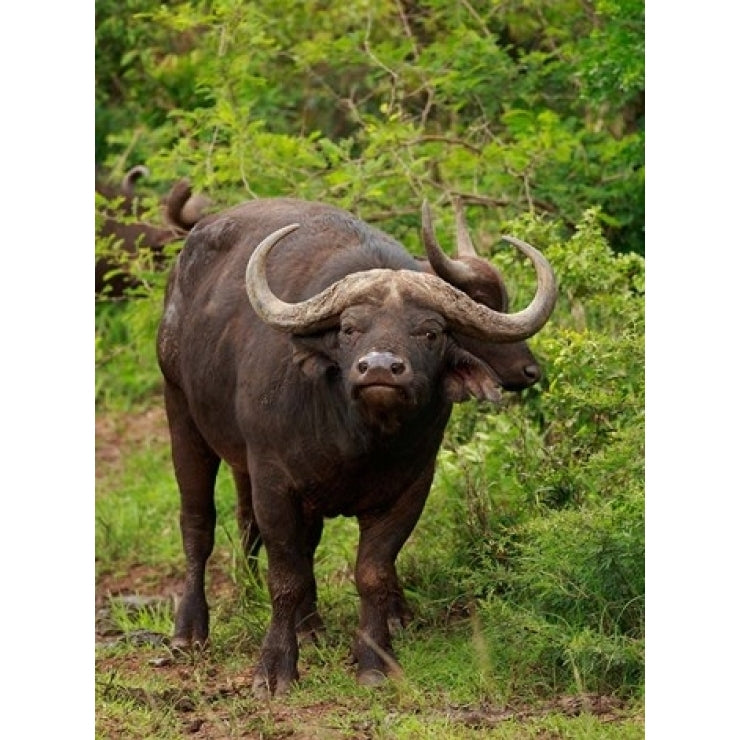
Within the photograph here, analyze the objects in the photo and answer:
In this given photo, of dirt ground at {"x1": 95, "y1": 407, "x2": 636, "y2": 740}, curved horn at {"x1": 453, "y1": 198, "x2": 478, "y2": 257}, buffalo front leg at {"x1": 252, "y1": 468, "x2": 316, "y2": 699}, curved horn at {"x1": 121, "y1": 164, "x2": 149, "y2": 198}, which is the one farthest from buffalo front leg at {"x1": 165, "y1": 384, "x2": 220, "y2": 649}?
curved horn at {"x1": 121, "y1": 164, "x2": 149, "y2": 198}

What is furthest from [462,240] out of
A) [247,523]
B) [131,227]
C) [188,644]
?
[131,227]

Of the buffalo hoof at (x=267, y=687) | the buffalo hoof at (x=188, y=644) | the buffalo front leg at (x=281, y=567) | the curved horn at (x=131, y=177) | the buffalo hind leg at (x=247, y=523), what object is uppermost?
the buffalo front leg at (x=281, y=567)

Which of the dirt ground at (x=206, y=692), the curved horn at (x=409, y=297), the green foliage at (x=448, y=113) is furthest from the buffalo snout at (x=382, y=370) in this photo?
the green foliage at (x=448, y=113)

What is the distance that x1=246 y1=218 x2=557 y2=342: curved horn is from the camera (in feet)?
21.2

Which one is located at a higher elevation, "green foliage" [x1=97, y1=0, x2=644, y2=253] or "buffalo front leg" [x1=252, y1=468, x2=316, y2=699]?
"green foliage" [x1=97, y1=0, x2=644, y2=253]

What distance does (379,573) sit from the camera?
6906 millimetres

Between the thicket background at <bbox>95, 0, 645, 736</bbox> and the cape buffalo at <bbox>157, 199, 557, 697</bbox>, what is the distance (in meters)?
0.55

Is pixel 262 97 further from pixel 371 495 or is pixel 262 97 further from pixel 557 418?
pixel 371 495

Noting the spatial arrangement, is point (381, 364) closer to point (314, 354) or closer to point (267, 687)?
point (314, 354)

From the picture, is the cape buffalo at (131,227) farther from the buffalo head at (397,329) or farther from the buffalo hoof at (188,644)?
the buffalo head at (397,329)

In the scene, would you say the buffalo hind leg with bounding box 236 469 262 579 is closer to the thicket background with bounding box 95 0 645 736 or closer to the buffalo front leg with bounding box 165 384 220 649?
the buffalo front leg with bounding box 165 384 220 649

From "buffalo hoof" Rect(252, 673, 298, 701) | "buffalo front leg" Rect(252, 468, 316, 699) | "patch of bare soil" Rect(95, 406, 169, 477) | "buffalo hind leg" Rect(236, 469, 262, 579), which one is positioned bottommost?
"patch of bare soil" Rect(95, 406, 169, 477)

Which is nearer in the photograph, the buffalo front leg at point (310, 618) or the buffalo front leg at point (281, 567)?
the buffalo front leg at point (281, 567)

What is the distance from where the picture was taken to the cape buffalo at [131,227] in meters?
10.4
